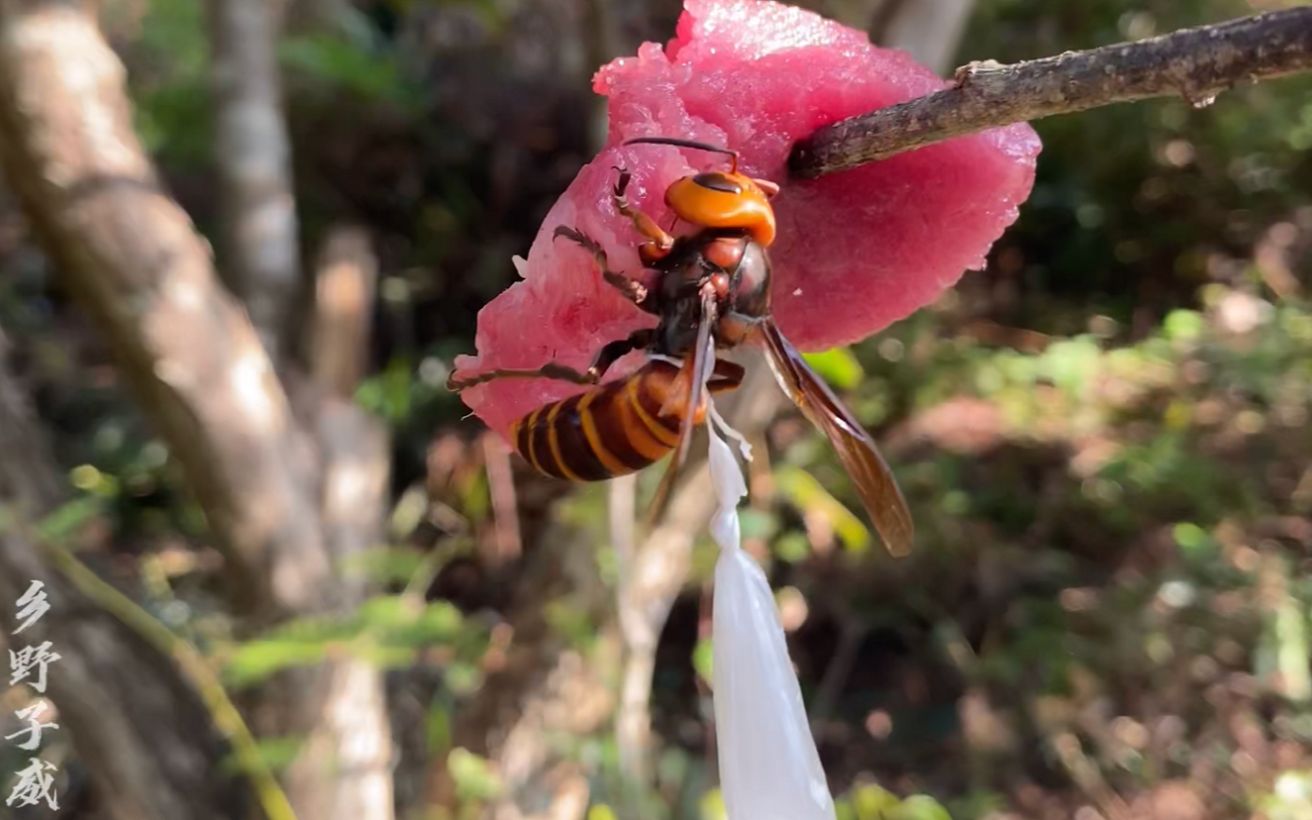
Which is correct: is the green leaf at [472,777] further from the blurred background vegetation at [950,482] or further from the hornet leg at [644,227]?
the hornet leg at [644,227]

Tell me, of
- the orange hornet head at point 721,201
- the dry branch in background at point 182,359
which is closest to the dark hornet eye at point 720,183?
the orange hornet head at point 721,201

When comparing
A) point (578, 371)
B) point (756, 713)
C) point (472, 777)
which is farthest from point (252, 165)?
point (756, 713)

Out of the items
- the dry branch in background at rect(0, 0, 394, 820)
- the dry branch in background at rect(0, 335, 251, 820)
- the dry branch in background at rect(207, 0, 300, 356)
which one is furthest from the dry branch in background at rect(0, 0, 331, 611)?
the dry branch in background at rect(207, 0, 300, 356)

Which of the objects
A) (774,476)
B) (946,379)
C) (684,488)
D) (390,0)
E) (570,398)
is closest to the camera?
(570,398)

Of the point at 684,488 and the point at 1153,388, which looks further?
the point at 1153,388

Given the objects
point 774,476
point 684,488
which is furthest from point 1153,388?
point 684,488

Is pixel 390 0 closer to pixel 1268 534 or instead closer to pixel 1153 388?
pixel 1153 388
